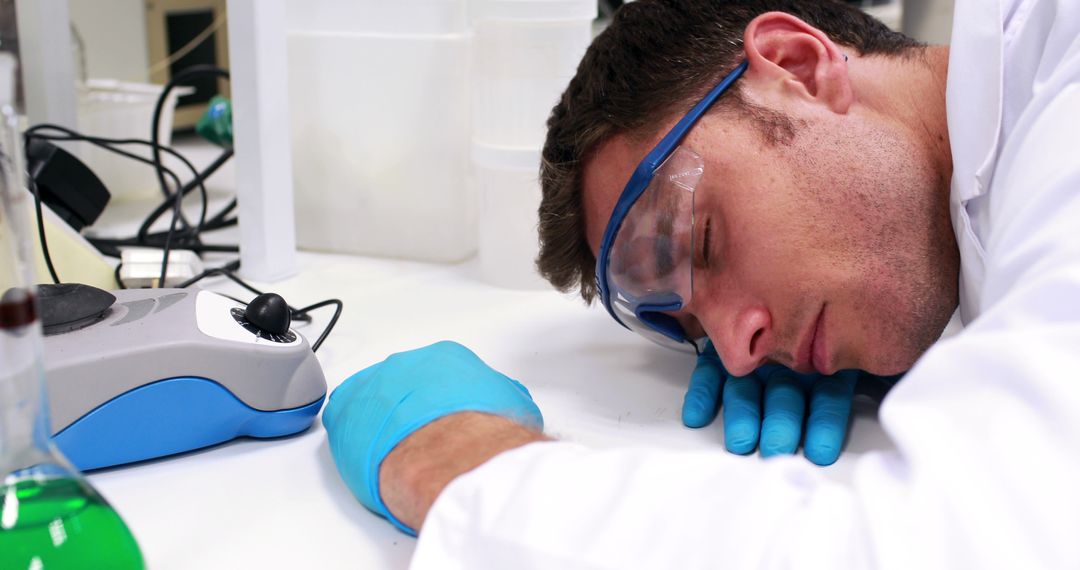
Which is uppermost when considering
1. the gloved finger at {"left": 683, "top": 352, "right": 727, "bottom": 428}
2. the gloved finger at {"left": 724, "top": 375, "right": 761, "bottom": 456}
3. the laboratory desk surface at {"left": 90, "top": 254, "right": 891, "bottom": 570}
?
the gloved finger at {"left": 724, "top": 375, "right": 761, "bottom": 456}

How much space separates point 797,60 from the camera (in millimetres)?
937

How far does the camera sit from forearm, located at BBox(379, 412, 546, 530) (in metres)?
0.61

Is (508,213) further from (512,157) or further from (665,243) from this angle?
(665,243)

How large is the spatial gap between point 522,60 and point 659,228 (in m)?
0.44

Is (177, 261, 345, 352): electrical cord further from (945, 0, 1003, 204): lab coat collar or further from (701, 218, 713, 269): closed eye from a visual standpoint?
(945, 0, 1003, 204): lab coat collar

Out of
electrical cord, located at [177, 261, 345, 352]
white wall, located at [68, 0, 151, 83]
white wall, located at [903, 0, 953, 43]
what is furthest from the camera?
white wall, located at [903, 0, 953, 43]

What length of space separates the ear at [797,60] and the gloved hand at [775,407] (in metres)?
0.26

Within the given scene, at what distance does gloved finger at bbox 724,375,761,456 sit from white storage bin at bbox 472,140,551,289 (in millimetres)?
428

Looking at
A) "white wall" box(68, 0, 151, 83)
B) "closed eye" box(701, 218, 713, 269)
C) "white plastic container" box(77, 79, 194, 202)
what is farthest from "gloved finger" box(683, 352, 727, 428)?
"white wall" box(68, 0, 151, 83)

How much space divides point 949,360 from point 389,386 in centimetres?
42

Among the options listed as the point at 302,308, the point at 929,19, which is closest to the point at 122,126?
the point at 302,308

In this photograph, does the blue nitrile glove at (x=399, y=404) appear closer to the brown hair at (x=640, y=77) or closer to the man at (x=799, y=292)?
the man at (x=799, y=292)

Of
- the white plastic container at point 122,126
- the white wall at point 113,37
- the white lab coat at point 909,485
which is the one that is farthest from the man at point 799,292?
the white wall at point 113,37

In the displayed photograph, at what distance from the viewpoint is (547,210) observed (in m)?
1.03
